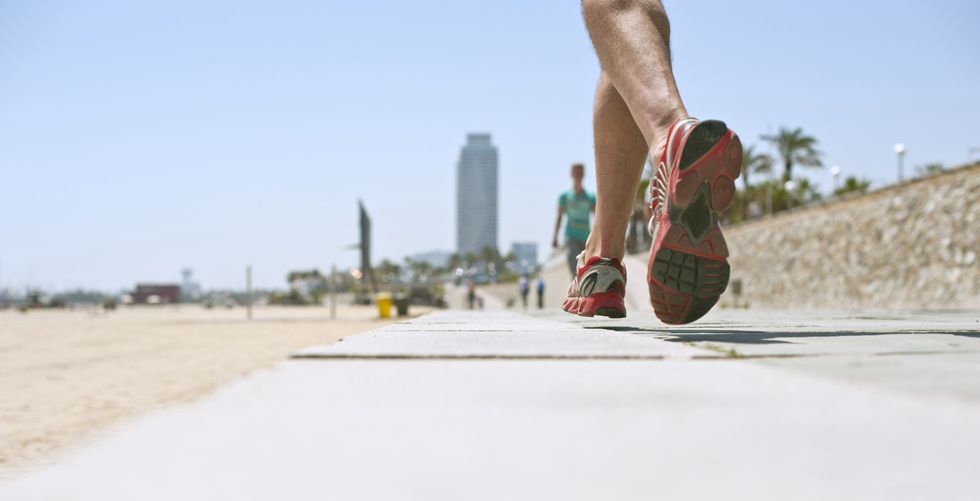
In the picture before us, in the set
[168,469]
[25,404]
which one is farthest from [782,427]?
[25,404]

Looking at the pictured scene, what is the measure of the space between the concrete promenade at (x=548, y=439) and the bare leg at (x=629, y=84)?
120cm

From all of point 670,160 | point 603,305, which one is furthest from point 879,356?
point 603,305

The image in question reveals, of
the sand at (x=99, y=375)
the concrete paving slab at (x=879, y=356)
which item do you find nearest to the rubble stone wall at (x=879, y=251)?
the sand at (x=99, y=375)

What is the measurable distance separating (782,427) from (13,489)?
756 millimetres

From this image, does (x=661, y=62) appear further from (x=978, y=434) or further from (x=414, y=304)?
(x=414, y=304)

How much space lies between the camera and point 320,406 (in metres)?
0.89

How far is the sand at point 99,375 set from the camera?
936 cm

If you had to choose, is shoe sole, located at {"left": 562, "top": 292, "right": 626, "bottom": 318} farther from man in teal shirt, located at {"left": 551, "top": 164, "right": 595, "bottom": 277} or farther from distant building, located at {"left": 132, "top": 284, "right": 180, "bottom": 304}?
distant building, located at {"left": 132, "top": 284, "right": 180, "bottom": 304}

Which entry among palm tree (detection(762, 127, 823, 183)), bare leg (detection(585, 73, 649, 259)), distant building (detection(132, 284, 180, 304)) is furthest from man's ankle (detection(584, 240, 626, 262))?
distant building (detection(132, 284, 180, 304))

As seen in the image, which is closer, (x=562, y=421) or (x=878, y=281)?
(x=562, y=421)

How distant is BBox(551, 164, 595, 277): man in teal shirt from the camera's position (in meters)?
6.80

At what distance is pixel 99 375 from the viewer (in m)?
17.1

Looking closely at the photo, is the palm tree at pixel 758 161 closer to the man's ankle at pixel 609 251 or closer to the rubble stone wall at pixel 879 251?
the rubble stone wall at pixel 879 251

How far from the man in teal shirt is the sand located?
11.4ft
